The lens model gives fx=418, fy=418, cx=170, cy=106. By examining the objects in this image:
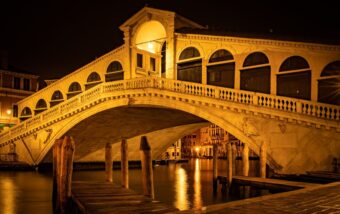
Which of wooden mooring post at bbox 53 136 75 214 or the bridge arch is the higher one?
the bridge arch

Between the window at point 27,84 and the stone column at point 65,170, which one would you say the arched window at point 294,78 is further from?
the window at point 27,84

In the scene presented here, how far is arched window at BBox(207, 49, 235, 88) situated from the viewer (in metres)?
17.6

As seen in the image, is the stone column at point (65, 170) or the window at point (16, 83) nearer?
the stone column at point (65, 170)

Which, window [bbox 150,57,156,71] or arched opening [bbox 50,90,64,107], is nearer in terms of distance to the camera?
window [bbox 150,57,156,71]

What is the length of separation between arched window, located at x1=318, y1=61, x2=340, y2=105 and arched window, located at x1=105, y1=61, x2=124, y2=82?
10069 mm

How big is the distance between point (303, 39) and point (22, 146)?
15071mm

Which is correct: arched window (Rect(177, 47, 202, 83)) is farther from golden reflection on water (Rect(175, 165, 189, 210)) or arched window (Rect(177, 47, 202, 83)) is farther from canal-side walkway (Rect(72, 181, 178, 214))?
canal-side walkway (Rect(72, 181, 178, 214))

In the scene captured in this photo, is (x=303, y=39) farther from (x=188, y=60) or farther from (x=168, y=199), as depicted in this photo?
(x=168, y=199)

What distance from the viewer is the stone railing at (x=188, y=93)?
44.3 feet

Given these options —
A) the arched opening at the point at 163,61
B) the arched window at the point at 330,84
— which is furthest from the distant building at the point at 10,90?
the arched window at the point at 330,84

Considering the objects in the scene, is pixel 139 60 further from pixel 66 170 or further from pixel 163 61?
pixel 66 170

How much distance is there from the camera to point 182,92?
16.0m

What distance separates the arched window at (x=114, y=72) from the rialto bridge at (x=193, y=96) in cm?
5

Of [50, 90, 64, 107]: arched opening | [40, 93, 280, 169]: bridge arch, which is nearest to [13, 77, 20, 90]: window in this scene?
[50, 90, 64, 107]: arched opening
